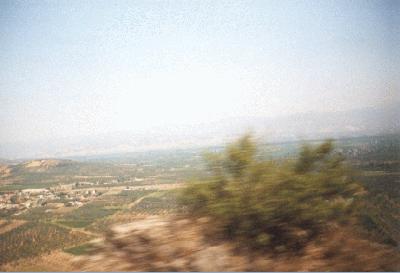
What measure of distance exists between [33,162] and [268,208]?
425 inches

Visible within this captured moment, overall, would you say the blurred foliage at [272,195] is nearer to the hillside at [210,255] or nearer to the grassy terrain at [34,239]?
the hillside at [210,255]

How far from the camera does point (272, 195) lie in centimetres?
258

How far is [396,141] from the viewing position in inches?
188

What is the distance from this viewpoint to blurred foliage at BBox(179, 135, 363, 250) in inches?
98.0

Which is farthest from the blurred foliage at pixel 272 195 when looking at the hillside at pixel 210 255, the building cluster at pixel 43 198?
the building cluster at pixel 43 198

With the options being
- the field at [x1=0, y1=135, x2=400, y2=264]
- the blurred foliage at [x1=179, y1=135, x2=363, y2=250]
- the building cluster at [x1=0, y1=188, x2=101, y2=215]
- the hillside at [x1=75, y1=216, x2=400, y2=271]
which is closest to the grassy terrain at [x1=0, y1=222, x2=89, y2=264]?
the field at [x1=0, y1=135, x2=400, y2=264]

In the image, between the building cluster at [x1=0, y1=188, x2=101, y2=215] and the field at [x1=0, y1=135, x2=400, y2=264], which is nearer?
the field at [x1=0, y1=135, x2=400, y2=264]

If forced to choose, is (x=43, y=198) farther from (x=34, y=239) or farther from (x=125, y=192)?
(x=125, y=192)

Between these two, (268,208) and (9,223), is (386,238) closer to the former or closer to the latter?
(268,208)

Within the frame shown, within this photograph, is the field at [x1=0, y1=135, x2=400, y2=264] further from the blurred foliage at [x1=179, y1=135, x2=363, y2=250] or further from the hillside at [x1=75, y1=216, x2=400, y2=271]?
the hillside at [x1=75, y1=216, x2=400, y2=271]

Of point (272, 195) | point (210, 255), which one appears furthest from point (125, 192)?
point (272, 195)

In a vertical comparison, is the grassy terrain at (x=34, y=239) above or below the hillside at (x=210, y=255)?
below

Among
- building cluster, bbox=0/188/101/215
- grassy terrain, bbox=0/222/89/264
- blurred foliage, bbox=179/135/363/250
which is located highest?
blurred foliage, bbox=179/135/363/250

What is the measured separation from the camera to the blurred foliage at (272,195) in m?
2.49
